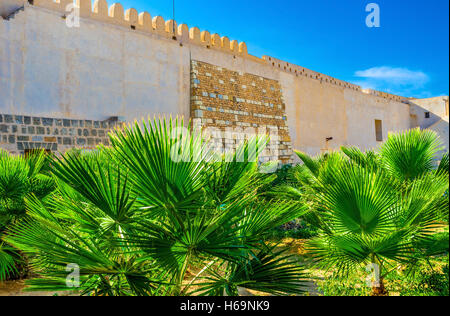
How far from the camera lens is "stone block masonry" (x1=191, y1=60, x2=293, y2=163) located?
32.6 ft

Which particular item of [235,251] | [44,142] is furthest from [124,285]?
[44,142]

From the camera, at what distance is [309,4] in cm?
286

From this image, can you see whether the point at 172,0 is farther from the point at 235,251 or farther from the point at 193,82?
the point at 235,251

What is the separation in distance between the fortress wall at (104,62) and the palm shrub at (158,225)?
18.6ft

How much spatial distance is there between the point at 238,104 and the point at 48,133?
540cm

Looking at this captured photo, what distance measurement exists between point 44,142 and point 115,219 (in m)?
5.90

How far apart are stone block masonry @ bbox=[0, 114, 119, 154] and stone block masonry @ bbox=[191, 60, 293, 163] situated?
2.68 metres

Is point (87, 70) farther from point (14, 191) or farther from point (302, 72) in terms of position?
point (302, 72)

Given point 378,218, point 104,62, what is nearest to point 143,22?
point 104,62

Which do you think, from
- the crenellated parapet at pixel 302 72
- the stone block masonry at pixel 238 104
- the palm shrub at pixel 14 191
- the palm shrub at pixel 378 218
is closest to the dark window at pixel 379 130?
the crenellated parapet at pixel 302 72

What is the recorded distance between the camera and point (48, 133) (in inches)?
287

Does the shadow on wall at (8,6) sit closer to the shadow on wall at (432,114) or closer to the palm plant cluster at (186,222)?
the palm plant cluster at (186,222)

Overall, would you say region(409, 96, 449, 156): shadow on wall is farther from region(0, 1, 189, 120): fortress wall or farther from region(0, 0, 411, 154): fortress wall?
region(0, 1, 189, 120): fortress wall
